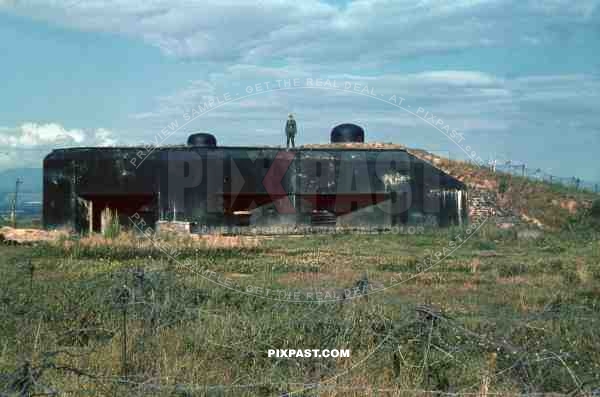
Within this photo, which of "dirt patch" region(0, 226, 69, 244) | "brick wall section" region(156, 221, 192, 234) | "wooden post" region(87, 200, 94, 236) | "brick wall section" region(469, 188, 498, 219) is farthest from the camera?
"brick wall section" region(469, 188, 498, 219)

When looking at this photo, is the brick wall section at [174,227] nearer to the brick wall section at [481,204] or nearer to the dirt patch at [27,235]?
the dirt patch at [27,235]

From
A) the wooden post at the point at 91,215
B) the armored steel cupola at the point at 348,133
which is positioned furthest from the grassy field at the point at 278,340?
the armored steel cupola at the point at 348,133

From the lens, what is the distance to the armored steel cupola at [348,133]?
32.8 m

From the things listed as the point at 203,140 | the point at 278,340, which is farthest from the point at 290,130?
the point at 278,340

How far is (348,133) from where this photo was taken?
33031 mm

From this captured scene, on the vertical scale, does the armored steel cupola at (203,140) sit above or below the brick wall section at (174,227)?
above

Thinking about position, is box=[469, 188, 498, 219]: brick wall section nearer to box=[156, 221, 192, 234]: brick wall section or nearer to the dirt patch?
box=[156, 221, 192, 234]: brick wall section

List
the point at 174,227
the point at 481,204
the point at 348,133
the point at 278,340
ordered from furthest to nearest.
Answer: the point at 348,133, the point at 481,204, the point at 174,227, the point at 278,340

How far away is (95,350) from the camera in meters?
6.16

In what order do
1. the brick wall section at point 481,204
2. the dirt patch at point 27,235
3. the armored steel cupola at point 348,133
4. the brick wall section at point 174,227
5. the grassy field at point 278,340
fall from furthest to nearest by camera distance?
the armored steel cupola at point 348,133
the brick wall section at point 481,204
the brick wall section at point 174,227
the dirt patch at point 27,235
the grassy field at point 278,340

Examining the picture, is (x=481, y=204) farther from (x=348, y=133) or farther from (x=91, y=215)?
(x=91, y=215)

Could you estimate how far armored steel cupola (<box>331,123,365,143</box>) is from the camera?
32.8m

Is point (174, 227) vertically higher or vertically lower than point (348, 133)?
lower

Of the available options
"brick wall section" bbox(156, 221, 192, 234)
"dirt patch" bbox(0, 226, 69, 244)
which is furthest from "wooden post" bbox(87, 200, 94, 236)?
"brick wall section" bbox(156, 221, 192, 234)
